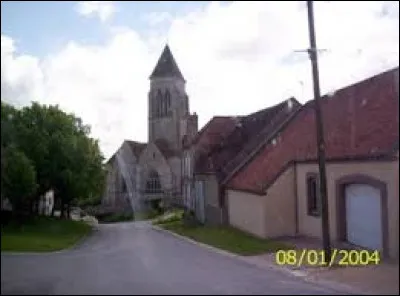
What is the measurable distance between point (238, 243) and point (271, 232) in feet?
6.80

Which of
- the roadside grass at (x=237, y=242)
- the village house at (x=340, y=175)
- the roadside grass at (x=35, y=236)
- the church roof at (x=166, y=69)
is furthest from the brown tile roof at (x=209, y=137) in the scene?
the church roof at (x=166, y=69)

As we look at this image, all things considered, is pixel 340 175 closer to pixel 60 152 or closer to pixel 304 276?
pixel 304 276

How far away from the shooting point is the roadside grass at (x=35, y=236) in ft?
41.7

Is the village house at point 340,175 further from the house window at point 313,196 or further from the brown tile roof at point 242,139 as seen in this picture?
the brown tile roof at point 242,139

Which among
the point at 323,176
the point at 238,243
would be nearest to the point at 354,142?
the point at 323,176

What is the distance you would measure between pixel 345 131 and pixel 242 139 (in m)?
18.8

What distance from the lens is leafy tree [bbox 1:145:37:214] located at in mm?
12062

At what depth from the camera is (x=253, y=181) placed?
103 ft

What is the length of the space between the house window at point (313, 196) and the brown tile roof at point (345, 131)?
98 cm

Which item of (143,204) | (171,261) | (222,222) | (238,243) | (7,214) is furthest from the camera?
(143,204)

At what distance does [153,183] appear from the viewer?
73.8 meters

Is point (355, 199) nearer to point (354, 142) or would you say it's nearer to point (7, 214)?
point (354, 142)

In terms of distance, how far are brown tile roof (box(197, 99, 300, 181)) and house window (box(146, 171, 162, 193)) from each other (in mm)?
27794
